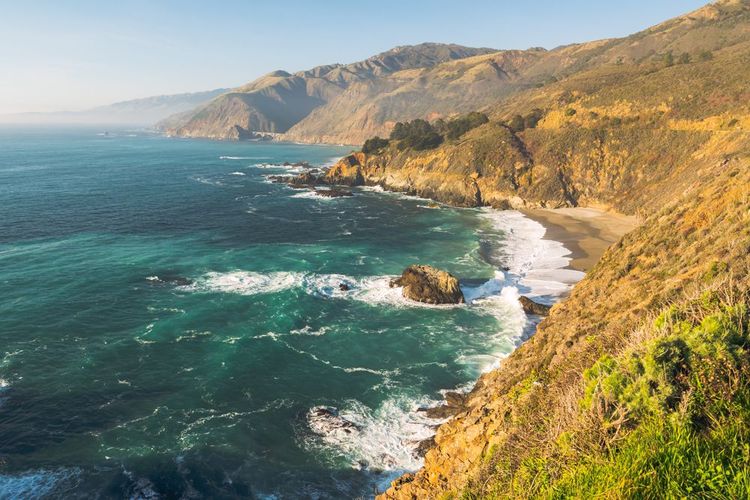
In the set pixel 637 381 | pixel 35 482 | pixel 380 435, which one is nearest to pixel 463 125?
pixel 380 435

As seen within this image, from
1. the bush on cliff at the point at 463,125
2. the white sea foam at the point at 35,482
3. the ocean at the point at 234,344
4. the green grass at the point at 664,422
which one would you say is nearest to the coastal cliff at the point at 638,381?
the green grass at the point at 664,422

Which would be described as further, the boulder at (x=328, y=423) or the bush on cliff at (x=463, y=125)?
the bush on cliff at (x=463, y=125)

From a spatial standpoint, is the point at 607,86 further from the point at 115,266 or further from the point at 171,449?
the point at 171,449

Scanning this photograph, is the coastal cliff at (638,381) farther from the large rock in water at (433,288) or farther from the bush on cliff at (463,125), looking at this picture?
the bush on cliff at (463,125)

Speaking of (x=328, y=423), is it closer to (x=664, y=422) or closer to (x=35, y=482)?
(x=35, y=482)

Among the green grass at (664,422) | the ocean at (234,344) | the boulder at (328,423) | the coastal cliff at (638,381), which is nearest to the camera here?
the green grass at (664,422)

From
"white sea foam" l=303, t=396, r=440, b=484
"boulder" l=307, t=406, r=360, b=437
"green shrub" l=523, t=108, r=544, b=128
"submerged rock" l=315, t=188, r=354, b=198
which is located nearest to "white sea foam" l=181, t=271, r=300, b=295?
"boulder" l=307, t=406, r=360, b=437
